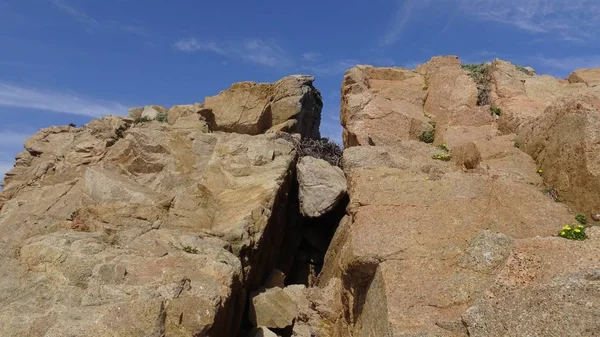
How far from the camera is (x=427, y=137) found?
22.3m

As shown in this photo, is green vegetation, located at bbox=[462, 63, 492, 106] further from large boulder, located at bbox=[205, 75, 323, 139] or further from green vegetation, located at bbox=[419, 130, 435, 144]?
large boulder, located at bbox=[205, 75, 323, 139]

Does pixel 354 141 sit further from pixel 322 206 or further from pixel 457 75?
pixel 457 75

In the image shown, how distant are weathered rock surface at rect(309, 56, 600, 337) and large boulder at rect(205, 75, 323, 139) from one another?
23.2ft

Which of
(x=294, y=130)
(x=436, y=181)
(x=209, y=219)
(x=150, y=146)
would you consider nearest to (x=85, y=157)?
(x=150, y=146)

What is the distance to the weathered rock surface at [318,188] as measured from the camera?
19.5 meters

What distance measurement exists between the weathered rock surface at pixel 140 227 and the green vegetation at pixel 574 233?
892 cm

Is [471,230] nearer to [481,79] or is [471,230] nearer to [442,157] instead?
[442,157]

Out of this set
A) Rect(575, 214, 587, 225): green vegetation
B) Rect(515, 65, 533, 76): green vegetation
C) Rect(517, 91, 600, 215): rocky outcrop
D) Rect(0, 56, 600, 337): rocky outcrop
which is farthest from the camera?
Rect(515, 65, 533, 76): green vegetation

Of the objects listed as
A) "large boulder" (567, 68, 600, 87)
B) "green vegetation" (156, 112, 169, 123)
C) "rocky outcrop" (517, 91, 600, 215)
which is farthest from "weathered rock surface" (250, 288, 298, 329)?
"large boulder" (567, 68, 600, 87)

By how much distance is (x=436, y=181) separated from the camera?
15.9 m

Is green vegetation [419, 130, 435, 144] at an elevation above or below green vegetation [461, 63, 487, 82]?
below

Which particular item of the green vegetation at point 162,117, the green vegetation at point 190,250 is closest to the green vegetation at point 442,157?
the green vegetation at point 190,250

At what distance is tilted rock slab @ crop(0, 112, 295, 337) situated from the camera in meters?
11.6

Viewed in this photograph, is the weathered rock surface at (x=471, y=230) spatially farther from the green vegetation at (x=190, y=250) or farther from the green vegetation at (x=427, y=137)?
the green vegetation at (x=190, y=250)
